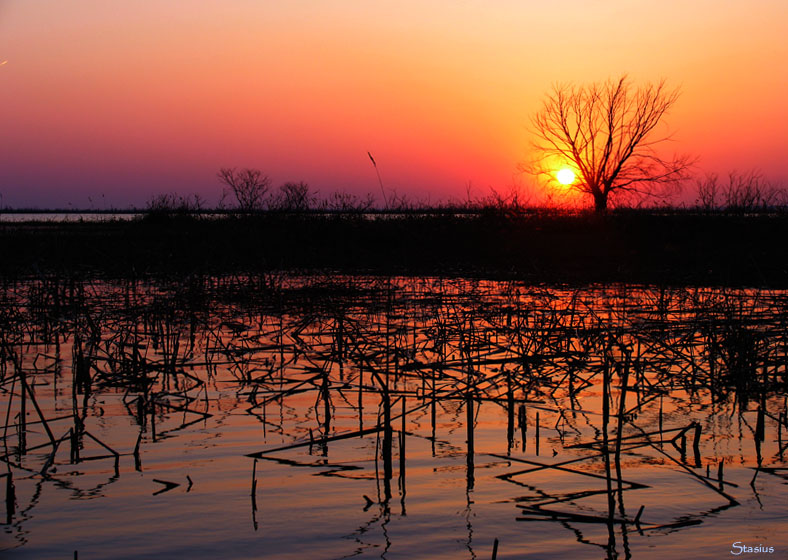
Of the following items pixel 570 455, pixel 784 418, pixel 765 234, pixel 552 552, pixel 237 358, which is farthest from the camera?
pixel 765 234

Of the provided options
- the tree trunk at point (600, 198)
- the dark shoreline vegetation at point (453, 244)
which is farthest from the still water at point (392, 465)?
the tree trunk at point (600, 198)

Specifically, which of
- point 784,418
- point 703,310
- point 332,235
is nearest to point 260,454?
point 784,418

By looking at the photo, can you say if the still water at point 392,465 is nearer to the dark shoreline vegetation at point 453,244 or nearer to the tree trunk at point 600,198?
the dark shoreline vegetation at point 453,244

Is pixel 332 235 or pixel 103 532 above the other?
pixel 332 235

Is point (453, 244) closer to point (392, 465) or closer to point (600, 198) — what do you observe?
point (392, 465)

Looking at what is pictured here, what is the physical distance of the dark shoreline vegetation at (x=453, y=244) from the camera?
16875 millimetres

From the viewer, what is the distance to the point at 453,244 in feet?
71.0

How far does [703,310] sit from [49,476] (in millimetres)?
6869

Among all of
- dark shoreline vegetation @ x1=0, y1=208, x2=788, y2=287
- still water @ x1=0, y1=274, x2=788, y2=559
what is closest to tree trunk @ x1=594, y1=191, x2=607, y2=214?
dark shoreline vegetation @ x1=0, y1=208, x2=788, y2=287

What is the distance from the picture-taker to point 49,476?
4.31 m

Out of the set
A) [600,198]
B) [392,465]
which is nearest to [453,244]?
[392,465]

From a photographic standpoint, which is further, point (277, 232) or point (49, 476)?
point (277, 232)

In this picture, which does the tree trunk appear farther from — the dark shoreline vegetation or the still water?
the still water

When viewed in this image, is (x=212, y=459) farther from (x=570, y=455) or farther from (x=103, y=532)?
(x=570, y=455)
